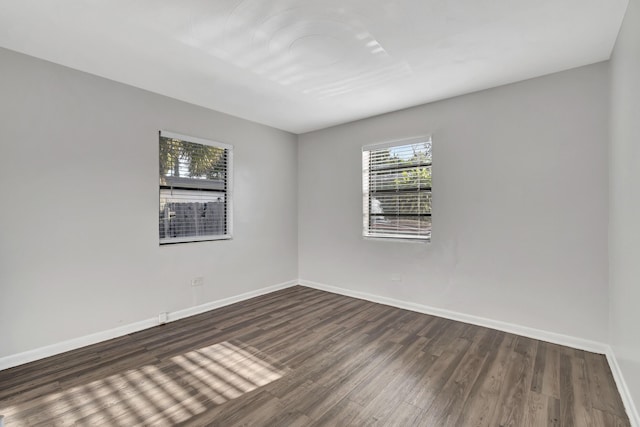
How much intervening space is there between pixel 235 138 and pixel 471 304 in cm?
368

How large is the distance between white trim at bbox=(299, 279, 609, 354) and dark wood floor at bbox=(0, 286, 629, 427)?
0.10m

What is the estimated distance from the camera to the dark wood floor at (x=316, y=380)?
1.86 metres

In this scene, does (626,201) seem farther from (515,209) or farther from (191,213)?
(191,213)

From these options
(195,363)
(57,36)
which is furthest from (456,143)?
(57,36)

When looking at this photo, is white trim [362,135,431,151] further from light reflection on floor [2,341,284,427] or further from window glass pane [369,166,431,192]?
light reflection on floor [2,341,284,427]

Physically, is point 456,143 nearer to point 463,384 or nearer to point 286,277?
point 463,384

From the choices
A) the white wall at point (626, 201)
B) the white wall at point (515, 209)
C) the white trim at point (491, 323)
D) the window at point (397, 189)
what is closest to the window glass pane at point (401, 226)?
the window at point (397, 189)

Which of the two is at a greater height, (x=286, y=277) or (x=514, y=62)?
(x=514, y=62)

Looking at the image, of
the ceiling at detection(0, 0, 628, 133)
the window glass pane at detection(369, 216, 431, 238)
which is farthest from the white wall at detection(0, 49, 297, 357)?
the window glass pane at detection(369, 216, 431, 238)

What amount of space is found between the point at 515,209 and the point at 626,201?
107 cm

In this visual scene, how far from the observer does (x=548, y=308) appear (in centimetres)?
289

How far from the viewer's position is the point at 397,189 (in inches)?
159

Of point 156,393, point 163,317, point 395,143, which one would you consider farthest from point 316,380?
point 395,143

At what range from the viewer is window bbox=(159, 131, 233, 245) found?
11.4 feet
